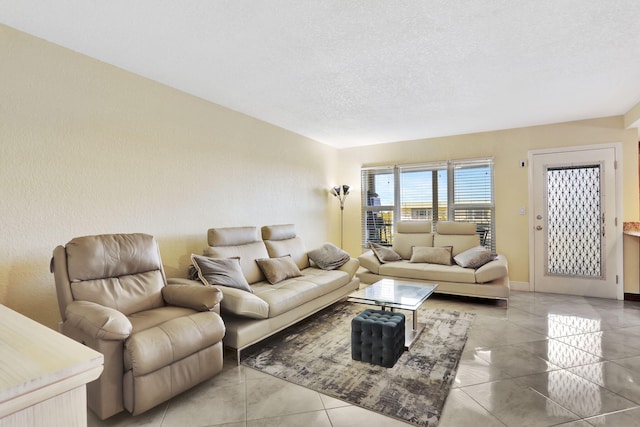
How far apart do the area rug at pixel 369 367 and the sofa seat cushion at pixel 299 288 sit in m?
0.34

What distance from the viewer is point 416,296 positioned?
3.23 metres

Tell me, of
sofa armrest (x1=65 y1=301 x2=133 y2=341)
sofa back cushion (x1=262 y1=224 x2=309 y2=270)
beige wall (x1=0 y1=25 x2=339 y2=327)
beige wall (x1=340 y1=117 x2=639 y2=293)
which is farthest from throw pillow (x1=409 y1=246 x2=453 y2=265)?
sofa armrest (x1=65 y1=301 x2=133 y2=341)

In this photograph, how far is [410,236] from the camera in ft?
17.5

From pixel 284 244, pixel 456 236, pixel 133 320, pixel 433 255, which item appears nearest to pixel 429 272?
pixel 433 255

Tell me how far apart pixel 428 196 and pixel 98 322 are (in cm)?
504

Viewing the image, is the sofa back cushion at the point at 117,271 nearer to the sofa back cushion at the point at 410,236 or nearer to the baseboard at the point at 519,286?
the sofa back cushion at the point at 410,236

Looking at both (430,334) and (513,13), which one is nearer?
(513,13)

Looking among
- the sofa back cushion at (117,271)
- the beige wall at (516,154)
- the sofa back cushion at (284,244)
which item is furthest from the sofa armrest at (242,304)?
the beige wall at (516,154)

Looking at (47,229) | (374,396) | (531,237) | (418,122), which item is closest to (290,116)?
(418,122)

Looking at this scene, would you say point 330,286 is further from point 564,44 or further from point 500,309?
point 564,44

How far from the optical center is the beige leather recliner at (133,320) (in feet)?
6.20

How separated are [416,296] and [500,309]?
Result: 59.7 inches

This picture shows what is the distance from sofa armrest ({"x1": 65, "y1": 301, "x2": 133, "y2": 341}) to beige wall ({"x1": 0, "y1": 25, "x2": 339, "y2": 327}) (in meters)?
0.69

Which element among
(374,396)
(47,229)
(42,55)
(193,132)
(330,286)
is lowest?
(374,396)
